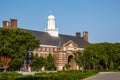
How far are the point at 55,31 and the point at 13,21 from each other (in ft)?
62.6

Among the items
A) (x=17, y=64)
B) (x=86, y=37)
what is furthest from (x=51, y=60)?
(x=86, y=37)

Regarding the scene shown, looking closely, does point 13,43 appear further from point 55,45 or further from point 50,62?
point 55,45

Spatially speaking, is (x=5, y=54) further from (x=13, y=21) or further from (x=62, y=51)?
(x=62, y=51)

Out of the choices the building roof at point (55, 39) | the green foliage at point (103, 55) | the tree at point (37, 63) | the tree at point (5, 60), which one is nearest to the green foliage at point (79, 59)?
the green foliage at point (103, 55)

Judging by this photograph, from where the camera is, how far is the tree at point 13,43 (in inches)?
3029

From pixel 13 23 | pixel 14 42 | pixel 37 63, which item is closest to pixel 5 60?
pixel 14 42

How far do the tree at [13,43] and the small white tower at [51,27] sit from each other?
109 ft

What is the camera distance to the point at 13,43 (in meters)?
78.3

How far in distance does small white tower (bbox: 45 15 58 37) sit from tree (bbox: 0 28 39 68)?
109ft

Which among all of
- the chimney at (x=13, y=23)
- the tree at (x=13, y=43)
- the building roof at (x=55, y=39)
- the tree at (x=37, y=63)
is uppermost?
the chimney at (x=13, y=23)

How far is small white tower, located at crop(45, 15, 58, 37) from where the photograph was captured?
11488 cm

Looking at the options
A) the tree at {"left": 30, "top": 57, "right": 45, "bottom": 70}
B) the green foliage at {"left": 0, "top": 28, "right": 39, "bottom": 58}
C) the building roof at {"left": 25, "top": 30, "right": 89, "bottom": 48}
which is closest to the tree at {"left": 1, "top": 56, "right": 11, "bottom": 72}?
the green foliage at {"left": 0, "top": 28, "right": 39, "bottom": 58}

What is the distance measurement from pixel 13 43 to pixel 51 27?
39.5 m

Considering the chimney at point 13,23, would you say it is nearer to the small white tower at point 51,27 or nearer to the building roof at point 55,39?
the building roof at point 55,39
